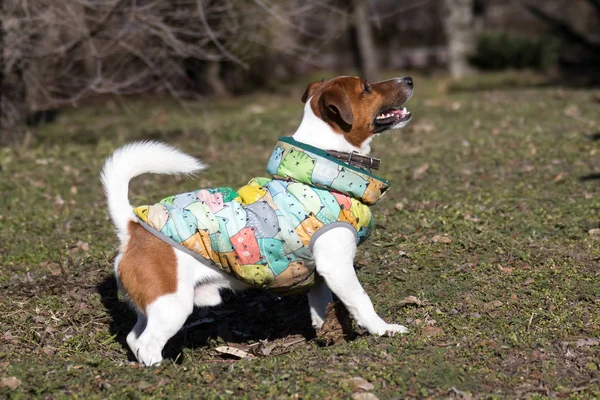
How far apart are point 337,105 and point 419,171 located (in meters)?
4.52

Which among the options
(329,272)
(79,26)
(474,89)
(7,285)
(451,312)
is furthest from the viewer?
(474,89)

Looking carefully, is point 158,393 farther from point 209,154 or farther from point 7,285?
point 209,154

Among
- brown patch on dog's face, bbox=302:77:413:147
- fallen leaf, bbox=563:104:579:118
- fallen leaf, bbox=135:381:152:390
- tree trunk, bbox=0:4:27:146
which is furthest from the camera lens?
fallen leaf, bbox=563:104:579:118

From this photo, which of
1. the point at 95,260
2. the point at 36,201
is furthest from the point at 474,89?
the point at 95,260

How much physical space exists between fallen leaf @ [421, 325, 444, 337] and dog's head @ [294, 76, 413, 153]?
1.18m

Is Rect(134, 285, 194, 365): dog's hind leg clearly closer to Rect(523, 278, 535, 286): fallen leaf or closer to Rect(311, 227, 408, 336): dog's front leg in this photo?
Rect(311, 227, 408, 336): dog's front leg

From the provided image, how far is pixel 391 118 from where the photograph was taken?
491cm

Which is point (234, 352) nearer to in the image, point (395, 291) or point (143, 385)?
point (143, 385)

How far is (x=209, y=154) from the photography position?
1103 centimetres

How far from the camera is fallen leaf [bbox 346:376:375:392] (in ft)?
13.3

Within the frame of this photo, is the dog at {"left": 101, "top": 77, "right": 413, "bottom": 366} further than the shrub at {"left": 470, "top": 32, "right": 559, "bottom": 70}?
No

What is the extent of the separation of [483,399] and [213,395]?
139cm

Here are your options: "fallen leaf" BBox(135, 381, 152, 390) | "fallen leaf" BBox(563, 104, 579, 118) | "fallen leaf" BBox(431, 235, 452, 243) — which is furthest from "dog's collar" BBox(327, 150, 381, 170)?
"fallen leaf" BBox(563, 104, 579, 118)

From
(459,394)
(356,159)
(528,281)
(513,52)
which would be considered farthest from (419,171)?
(513,52)
